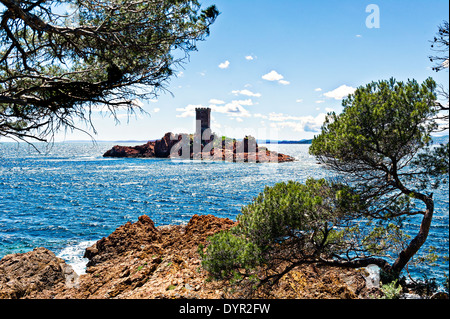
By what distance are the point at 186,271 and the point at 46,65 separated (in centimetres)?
858

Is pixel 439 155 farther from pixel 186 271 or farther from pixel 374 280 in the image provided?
pixel 186 271

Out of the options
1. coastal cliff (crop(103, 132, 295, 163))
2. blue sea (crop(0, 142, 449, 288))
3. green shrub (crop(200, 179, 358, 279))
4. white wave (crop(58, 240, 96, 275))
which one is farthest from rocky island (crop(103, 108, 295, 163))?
green shrub (crop(200, 179, 358, 279))

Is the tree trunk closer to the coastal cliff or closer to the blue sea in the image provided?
the blue sea

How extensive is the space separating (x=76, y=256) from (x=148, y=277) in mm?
8276

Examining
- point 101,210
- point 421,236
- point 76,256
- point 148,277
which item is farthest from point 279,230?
point 101,210

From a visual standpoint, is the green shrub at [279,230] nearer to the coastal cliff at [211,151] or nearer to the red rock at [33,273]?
the red rock at [33,273]

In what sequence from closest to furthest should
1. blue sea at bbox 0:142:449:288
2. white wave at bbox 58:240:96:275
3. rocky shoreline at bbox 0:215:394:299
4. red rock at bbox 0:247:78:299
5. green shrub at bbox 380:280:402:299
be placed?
green shrub at bbox 380:280:402:299 < rocky shoreline at bbox 0:215:394:299 < red rock at bbox 0:247:78:299 < white wave at bbox 58:240:96:275 < blue sea at bbox 0:142:449:288

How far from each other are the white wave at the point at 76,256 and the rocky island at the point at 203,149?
7529cm

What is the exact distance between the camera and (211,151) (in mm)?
109625

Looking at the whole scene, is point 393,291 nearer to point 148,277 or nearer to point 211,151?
point 148,277

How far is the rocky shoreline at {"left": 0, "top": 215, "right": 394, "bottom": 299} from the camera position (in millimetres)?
8648

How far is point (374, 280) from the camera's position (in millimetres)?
9055
